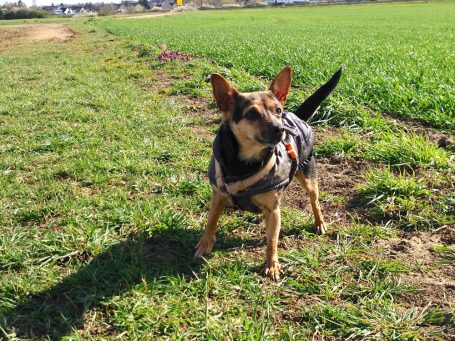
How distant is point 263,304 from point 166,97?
7.62 metres

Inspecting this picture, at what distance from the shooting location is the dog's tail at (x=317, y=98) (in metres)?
4.27

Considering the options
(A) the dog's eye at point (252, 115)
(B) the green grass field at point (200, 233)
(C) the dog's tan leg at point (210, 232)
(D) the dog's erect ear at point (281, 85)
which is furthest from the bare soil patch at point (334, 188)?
(A) the dog's eye at point (252, 115)

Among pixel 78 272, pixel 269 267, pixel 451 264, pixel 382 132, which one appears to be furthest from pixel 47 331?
pixel 382 132

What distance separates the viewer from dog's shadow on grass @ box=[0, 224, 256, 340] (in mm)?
2896

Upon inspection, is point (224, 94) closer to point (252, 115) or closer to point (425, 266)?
point (252, 115)

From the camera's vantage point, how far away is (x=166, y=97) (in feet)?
32.8

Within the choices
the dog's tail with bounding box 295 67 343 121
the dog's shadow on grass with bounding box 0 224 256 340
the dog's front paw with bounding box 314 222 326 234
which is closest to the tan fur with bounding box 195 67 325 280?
the dog's shadow on grass with bounding box 0 224 256 340

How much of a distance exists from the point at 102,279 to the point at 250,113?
1812 millimetres

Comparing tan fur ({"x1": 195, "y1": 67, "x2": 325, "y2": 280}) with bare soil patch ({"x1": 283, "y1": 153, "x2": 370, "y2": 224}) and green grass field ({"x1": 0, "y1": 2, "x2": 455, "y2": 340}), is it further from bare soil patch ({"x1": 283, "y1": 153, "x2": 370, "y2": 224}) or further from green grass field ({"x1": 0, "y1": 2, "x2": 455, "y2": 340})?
bare soil patch ({"x1": 283, "y1": 153, "x2": 370, "y2": 224})

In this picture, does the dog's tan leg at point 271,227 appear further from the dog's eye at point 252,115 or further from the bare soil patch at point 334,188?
the bare soil patch at point 334,188

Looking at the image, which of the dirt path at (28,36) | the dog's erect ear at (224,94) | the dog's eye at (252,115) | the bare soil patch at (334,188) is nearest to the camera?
the dog's eye at (252,115)

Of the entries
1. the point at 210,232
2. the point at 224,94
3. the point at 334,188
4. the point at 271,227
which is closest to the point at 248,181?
the point at 271,227

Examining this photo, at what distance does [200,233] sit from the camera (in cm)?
411

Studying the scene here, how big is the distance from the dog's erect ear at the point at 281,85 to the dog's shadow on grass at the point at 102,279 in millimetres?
1546
